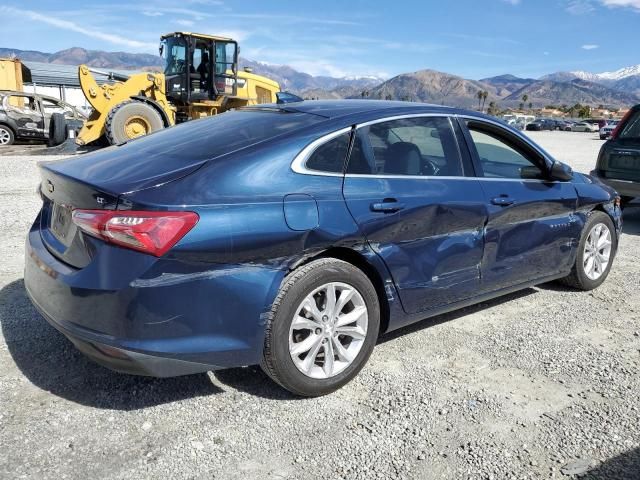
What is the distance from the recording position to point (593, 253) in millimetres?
5074

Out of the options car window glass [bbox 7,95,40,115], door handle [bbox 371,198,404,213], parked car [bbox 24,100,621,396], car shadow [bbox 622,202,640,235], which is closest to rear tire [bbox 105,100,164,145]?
car window glass [bbox 7,95,40,115]

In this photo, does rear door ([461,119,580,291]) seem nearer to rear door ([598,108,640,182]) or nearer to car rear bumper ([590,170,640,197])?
car rear bumper ([590,170,640,197])

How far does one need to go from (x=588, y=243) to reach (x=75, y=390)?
4.20m

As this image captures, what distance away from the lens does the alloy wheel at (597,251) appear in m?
5.00

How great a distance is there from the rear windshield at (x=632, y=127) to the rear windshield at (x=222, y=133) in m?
6.13

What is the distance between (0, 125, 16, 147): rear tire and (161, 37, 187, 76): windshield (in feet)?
15.1

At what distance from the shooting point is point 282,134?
3.20 meters

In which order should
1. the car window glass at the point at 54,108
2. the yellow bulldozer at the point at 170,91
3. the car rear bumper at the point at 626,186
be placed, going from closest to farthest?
the car rear bumper at the point at 626,186
the yellow bulldozer at the point at 170,91
the car window glass at the point at 54,108

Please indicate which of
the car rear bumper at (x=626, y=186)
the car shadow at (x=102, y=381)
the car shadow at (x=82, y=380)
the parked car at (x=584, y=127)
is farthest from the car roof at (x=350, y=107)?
the parked car at (x=584, y=127)

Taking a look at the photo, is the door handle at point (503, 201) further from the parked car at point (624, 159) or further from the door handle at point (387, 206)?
the parked car at point (624, 159)

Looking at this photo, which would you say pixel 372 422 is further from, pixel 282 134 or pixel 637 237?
pixel 637 237

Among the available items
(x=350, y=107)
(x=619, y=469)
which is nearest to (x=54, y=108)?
(x=350, y=107)

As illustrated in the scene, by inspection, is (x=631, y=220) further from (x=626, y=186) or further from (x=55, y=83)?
(x=55, y=83)

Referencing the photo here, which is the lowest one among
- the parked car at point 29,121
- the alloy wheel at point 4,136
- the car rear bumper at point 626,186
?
the alloy wheel at point 4,136
